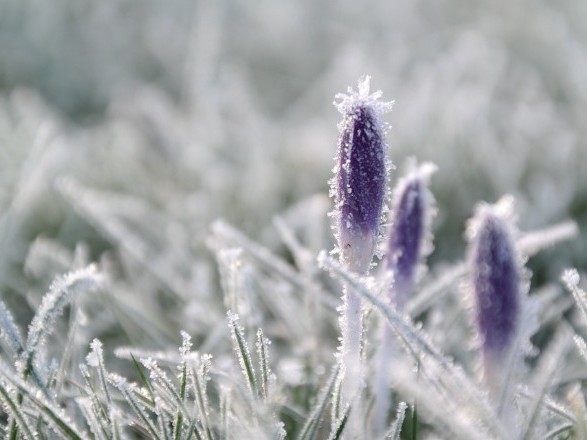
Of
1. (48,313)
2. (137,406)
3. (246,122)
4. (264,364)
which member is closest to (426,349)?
(264,364)

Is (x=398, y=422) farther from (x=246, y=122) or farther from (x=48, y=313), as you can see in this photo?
(x=246, y=122)

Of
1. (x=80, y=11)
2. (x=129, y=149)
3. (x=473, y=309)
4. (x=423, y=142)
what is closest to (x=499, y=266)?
(x=473, y=309)

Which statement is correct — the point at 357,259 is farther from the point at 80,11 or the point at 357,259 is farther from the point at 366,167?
the point at 80,11

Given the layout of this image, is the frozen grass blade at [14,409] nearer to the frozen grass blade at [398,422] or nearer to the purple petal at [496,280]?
the frozen grass blade at [398,422]

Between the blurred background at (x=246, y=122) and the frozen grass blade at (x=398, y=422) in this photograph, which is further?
the blurred background at (x=246, y=122)

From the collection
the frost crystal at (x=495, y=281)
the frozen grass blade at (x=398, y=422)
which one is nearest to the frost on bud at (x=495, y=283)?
the frost crystal at (x=495, y=281)

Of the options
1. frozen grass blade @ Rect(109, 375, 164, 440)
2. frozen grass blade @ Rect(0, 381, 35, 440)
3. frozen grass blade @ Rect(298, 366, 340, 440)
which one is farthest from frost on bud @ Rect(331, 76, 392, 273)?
frozen grass blade @ Rect(0, 381, 35, 440)
